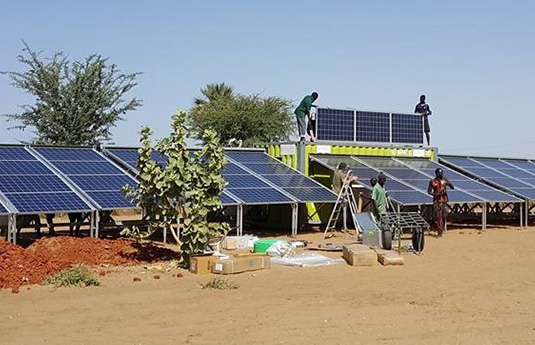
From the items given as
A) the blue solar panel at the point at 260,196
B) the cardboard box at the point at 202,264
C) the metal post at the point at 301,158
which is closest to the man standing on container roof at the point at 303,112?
the metal post at the point at 301,158

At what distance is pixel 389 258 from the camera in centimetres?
1456

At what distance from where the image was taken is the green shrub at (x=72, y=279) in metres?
11.9

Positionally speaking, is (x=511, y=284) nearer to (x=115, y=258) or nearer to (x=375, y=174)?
(x=115, y=258)

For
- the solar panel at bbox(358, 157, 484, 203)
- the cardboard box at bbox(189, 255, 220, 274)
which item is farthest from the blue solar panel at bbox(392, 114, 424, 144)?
the cardboard box at bbox(189, 255, 220, 274)

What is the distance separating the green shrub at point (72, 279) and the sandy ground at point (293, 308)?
289mm

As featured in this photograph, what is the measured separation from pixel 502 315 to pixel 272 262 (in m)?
6.02

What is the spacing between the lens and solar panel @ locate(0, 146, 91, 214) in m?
14.9

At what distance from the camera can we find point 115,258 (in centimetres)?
1448

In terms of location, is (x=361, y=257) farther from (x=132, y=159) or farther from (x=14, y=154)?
(x=14, y=154)

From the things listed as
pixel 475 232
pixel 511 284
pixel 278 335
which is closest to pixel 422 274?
pixel 511 284

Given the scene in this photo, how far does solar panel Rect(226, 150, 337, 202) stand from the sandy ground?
19.1ft

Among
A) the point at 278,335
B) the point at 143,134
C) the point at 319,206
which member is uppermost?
the point at 143,134

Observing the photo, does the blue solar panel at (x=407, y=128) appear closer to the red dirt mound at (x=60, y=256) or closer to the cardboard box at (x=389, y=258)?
the cardboard box at (x=389, y=258)

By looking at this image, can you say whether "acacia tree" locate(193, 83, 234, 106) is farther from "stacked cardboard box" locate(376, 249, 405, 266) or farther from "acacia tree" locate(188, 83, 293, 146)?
"stacked cardboard box" locate(376, 249, 405, 266)
